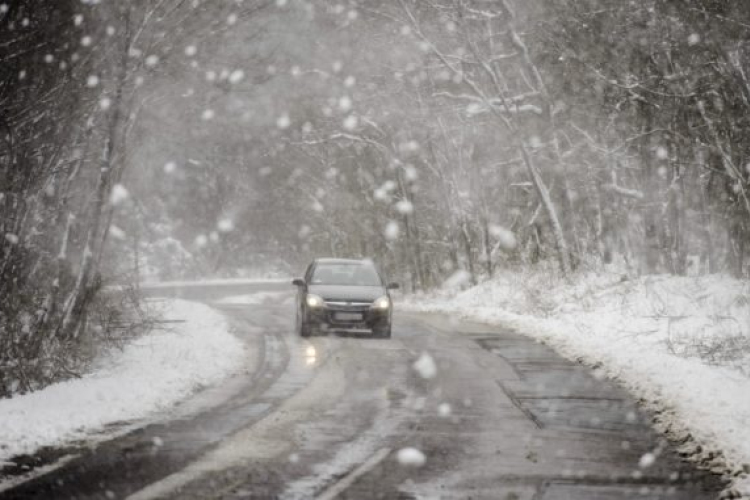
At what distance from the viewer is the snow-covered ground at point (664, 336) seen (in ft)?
28.4

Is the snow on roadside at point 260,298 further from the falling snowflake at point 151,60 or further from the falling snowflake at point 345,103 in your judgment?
the falling snowflake at point 151,60

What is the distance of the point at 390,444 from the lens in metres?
7.81

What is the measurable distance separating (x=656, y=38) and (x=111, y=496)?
21348 mm

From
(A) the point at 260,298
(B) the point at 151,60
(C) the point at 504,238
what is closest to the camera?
(B) the point at 151,60

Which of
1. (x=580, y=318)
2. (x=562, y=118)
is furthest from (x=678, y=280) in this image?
(x=562, y=118)

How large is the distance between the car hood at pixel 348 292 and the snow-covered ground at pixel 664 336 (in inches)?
133

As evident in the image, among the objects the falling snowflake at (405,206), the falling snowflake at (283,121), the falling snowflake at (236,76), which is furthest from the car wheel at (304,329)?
the falling snowflake at (283,121)

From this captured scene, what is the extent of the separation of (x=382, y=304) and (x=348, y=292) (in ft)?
2.49

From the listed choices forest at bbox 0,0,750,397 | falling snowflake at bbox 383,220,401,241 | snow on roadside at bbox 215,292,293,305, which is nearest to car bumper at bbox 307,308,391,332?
forest at bbox 0,0,750,397

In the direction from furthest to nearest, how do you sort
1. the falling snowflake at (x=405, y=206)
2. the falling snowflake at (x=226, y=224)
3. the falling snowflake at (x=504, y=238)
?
the falling snowflake at (x=226, y=224) < the falling snowflake at (x=405, y=206) < the falling snowflake at (x=504, y=238)

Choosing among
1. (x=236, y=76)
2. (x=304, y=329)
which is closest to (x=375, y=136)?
(x=304, y=329)

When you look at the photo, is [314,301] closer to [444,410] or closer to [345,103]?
[444,410]

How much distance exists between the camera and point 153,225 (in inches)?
2687

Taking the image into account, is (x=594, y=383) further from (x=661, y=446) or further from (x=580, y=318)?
(x=580, y=318)
